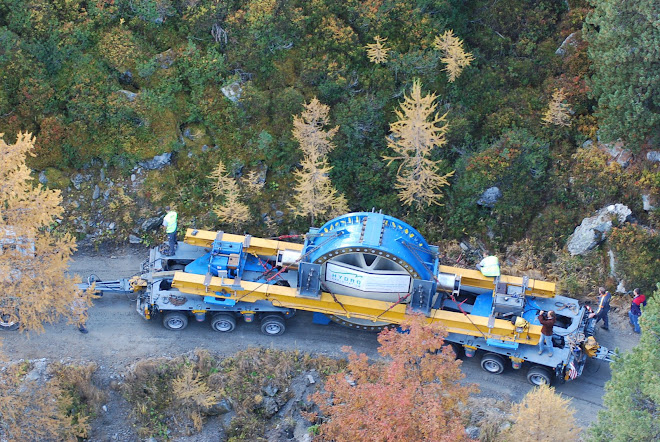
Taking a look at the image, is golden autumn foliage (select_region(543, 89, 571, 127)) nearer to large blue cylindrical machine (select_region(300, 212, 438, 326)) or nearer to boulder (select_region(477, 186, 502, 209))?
boulder (select_region(477, 186, 502, 209))

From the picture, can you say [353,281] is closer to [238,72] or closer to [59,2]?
[238,72]

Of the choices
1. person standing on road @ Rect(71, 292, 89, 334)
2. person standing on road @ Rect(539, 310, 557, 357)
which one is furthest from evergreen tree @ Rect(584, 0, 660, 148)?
person standing on road @ Rect(71, 292, 89, 334)

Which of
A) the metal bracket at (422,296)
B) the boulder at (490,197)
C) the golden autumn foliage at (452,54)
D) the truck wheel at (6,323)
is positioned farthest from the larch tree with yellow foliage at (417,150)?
the truck wheel at (6,323)

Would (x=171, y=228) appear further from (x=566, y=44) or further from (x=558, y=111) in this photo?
(x=566, y=44)

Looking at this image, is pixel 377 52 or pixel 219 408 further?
pixel 377 52

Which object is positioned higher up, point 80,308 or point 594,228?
point 594,228

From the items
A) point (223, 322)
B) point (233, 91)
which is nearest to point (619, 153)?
point (233, 91)

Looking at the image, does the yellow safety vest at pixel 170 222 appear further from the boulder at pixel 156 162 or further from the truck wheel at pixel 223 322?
the boulder at pixel 156 162
